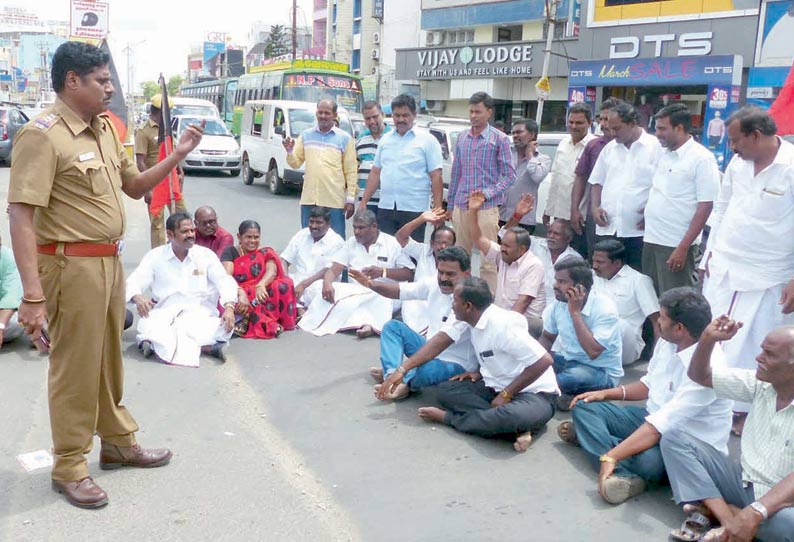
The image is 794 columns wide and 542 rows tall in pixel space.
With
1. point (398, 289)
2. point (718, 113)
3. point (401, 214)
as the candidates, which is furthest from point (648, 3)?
point (398, 289)

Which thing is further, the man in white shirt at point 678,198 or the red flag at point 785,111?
the man in white shirt at point 678,198

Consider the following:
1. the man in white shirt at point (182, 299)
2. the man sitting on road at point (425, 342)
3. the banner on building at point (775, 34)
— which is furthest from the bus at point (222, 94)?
the man sitting on road at point (425, 342)

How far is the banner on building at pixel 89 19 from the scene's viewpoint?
14570 millimetres

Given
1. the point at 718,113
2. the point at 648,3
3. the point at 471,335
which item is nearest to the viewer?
the point at 471,335

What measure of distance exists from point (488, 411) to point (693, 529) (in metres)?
1.28

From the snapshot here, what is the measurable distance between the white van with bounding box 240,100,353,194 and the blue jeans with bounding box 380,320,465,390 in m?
10.4

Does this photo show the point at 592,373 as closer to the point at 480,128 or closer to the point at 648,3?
the point at 480,128

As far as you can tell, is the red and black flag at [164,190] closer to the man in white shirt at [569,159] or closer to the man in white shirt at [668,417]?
the man in white shirt at [569,159]

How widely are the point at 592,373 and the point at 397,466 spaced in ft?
5.07

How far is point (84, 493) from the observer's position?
353cm

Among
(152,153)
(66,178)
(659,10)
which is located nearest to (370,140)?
(152,153)

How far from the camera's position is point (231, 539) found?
3.34m

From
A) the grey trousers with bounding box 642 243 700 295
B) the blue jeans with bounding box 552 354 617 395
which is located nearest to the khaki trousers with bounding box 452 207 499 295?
the grey trousers with bounding box 642 243 700 295

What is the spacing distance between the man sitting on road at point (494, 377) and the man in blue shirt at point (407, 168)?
2673 millimetres
